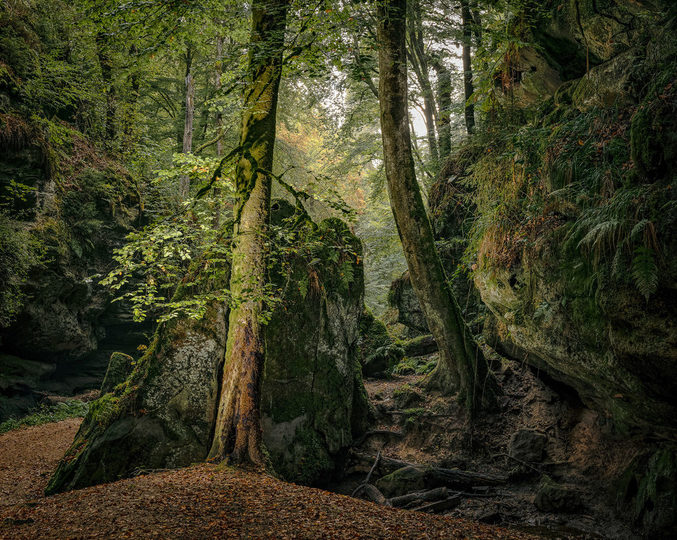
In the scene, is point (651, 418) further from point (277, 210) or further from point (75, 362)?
point (75, 362)

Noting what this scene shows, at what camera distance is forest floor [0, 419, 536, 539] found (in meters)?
3.18

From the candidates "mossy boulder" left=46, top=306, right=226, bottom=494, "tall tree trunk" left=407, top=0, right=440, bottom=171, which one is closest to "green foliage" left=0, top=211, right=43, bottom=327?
"mossy boulder" left=46, top=306, right=226, bottom=494

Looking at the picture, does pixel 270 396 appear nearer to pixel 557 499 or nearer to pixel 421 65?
pixel 557 499

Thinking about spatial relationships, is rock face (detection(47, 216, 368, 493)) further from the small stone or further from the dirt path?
the small stone

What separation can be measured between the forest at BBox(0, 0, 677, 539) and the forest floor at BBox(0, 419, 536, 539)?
0.04 m

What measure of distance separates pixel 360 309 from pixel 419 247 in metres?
2.29

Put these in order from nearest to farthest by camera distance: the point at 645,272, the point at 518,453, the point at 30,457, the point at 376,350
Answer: the point at 645,272, the point at 518,453, the point at 30,457, the point at 376,350

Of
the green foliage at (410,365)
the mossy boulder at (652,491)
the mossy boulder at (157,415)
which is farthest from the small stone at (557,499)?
the green foliage at (410,365)

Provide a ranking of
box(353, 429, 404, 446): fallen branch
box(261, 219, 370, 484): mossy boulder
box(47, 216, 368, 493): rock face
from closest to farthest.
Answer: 1. box(47, 216, 368, 493): rock face
2. box(261, 219, 370, 484): mossy boulder
3. box(353, 429, 404, 446): fallen branch

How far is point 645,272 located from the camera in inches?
119

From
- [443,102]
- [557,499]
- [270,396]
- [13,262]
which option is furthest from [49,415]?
[443,102]

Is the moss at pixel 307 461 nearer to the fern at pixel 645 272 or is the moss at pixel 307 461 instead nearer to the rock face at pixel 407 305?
the fern at pixel 645 272

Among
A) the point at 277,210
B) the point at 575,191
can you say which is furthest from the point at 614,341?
the point at 277,210

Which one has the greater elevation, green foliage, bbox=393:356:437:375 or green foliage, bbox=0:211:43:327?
green foliage, bbox=0:211:43:327
